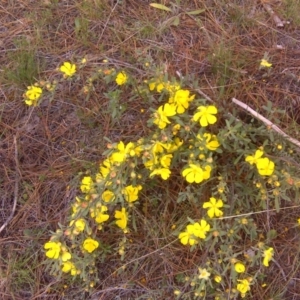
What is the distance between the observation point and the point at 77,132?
260cm

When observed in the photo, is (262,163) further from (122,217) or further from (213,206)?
(122,217)

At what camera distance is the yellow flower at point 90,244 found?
7.25ft

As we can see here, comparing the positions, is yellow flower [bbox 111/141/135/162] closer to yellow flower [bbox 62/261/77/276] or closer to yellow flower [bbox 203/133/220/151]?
yellow flower [bbox 203/133/220/151]

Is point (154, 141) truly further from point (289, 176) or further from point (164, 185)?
point (289, 176)

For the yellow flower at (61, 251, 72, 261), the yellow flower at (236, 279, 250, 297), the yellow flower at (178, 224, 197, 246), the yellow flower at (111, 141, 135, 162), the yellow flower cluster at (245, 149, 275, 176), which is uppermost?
the yellow flower cluster at (245, 149, 275, 176)

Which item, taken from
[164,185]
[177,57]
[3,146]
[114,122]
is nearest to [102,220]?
[164,185]

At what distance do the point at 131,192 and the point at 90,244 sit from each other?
287 mm

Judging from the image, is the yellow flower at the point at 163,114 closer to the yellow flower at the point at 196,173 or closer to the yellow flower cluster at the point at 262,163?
the yellow flower at the point at 196,173

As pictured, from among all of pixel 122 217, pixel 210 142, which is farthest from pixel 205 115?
pixel 122 217

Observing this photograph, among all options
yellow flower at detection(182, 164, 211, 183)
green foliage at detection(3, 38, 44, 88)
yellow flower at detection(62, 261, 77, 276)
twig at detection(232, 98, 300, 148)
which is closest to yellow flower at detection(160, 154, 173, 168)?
yellow flower at detection(182, 164, 211, 183)

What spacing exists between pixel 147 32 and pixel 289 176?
1109 millimetres

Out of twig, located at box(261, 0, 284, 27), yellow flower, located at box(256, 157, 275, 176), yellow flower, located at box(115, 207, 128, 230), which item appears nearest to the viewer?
yellow flower, located at box(256, 157, 275, 176)

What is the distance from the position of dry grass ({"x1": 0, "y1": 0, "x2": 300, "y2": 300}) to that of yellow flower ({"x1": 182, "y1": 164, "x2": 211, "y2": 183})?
39 centimetres

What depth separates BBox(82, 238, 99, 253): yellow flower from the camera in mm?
2211
